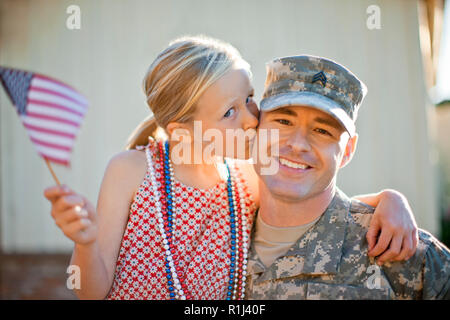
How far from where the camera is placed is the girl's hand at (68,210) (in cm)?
168

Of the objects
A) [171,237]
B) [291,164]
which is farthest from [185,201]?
[291,164]

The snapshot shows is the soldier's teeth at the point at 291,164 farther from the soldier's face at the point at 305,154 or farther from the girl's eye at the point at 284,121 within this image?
the girl's eye at the point at 284,121

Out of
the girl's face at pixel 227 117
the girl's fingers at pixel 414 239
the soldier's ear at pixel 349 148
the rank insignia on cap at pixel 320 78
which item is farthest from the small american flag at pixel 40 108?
the girl's fingers at pixel 414 239

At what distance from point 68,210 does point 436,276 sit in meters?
1.64

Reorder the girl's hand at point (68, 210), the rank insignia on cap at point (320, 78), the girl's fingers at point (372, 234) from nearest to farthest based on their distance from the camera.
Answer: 1. the girl's hand at point (68, 210)
2. the girl's fingers at point (372, 234)
3. the rank insignia on cap at point (320, 78)

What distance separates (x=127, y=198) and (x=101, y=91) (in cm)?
463

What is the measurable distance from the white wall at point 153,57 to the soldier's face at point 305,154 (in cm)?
411

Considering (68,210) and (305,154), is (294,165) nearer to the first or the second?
(305,154)

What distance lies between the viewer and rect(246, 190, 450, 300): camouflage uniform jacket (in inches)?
82.1

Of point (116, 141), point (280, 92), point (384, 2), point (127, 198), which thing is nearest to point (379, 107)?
point (384, 2)

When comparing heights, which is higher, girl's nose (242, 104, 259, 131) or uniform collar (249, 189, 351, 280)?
girl's nose (242, 104, 259, 131)

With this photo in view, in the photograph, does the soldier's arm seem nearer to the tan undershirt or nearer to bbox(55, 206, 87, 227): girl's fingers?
the tan undershirt

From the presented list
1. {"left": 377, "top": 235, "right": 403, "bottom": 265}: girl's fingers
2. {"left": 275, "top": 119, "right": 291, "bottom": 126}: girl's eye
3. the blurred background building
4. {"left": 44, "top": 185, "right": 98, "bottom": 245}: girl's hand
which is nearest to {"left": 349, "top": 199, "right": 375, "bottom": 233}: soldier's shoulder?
{"left": 377, "top": 235, "right": 403, "bottom": 265}: girl's fingers

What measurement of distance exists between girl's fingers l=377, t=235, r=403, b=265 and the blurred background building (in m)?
4.36
